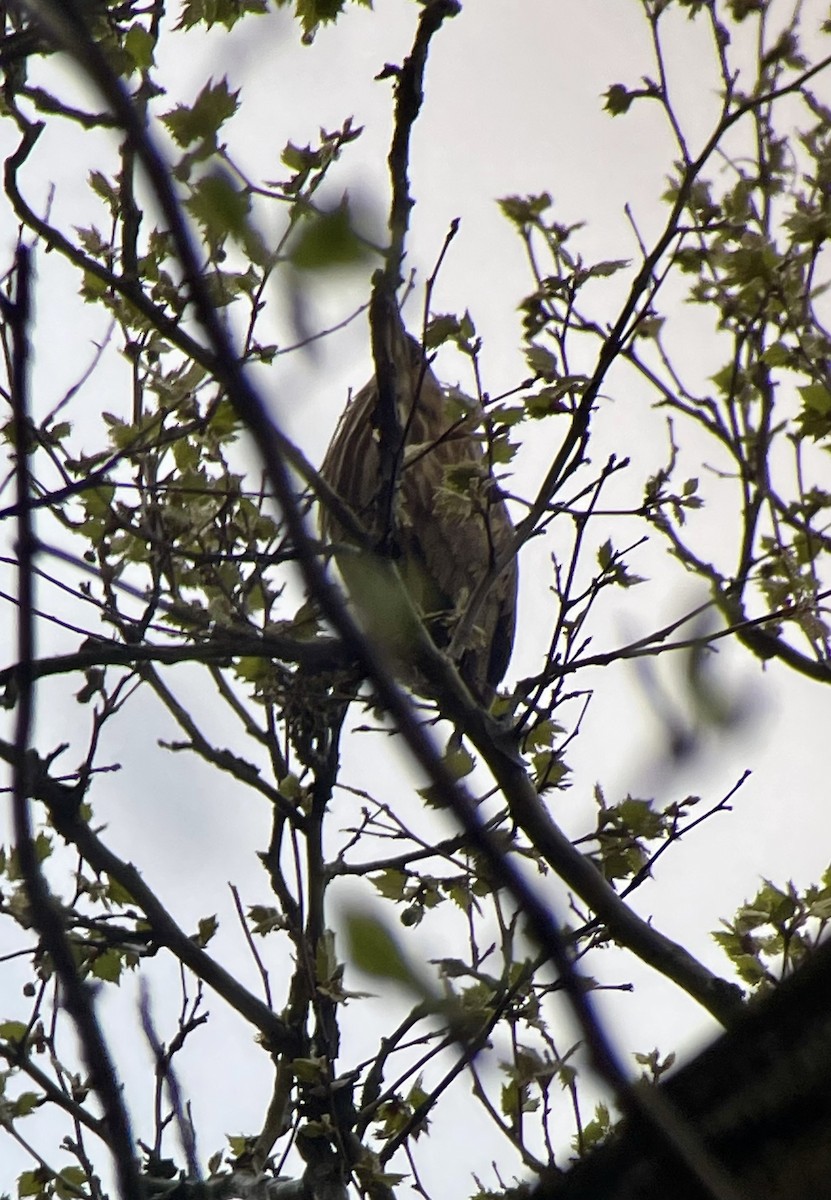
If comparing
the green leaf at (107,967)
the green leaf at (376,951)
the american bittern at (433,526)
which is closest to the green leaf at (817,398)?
the american bittern at (433,526)

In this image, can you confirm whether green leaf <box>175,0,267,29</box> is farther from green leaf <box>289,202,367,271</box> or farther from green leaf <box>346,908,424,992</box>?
green leaf <box>346,908,424,992</box>

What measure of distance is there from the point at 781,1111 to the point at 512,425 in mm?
2799

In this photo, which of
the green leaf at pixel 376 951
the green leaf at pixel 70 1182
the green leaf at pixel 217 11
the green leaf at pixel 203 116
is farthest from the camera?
the green leaf at pixel 70 1182

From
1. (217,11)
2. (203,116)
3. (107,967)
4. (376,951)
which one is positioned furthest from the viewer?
(107,967)

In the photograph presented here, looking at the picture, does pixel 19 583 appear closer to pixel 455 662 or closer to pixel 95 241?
pixel 455 662

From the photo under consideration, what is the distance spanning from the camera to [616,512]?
148 inches

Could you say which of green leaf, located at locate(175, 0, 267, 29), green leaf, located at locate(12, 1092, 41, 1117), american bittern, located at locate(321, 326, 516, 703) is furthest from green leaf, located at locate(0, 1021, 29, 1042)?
green leaf, located at locate(175, 0, 267, 29)

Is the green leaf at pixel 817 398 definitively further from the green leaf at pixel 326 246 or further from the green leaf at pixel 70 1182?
the green leaf at pixel 70 1182

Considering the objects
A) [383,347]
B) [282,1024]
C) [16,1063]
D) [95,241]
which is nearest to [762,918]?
[282,1024]

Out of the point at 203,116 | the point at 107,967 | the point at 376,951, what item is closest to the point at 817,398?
the point at 203,116

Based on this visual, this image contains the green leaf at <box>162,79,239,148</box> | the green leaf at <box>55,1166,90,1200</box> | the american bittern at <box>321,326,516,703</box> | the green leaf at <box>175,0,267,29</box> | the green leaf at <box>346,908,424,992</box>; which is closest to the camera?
the green leaf at <box>346,908,424,992</box>

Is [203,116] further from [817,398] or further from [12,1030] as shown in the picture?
[12,1030]

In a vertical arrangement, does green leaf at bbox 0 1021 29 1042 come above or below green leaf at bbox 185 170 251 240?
above

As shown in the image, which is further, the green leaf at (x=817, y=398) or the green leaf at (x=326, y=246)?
the green leaf at (x=817, y=398)
